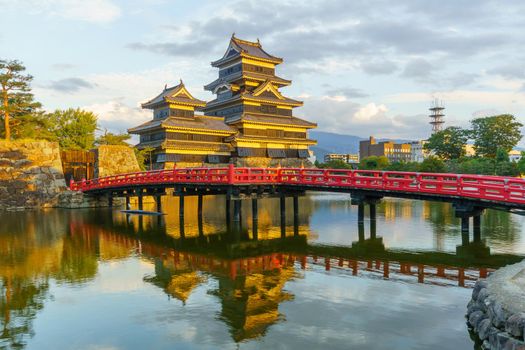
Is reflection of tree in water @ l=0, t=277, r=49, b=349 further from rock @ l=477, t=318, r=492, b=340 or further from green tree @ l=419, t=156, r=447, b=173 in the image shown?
green tree @ l=419, t=156, r=447, b=173

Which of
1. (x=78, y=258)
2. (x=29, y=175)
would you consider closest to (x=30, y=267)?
(x=78, y=258)

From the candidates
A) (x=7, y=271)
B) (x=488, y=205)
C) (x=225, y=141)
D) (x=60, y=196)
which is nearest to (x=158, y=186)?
(x=60, y=196)

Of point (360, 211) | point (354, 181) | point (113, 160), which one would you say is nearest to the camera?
point (354, 181)

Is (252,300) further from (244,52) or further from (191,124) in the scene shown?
(244,52)

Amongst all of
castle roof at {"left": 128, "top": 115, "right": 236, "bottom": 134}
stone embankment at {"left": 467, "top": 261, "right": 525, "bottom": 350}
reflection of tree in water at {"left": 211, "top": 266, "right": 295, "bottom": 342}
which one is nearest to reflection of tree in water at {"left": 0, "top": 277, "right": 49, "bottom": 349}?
reflection of tree in water at {"left": 211, "top": 266, "right": 295, "bottom": 342}

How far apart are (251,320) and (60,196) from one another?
3109cm

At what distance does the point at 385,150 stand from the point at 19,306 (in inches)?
5934

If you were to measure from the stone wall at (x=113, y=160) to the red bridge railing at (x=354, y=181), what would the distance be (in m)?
5.11

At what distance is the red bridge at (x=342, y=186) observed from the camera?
1756 cm

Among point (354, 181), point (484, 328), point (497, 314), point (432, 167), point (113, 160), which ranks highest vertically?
point (113, 160)

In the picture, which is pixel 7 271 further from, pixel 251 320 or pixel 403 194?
pixel 403 194

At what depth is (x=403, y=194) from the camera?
20.2m

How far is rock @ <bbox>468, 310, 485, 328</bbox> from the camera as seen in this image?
8.67m

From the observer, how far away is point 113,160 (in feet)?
133
